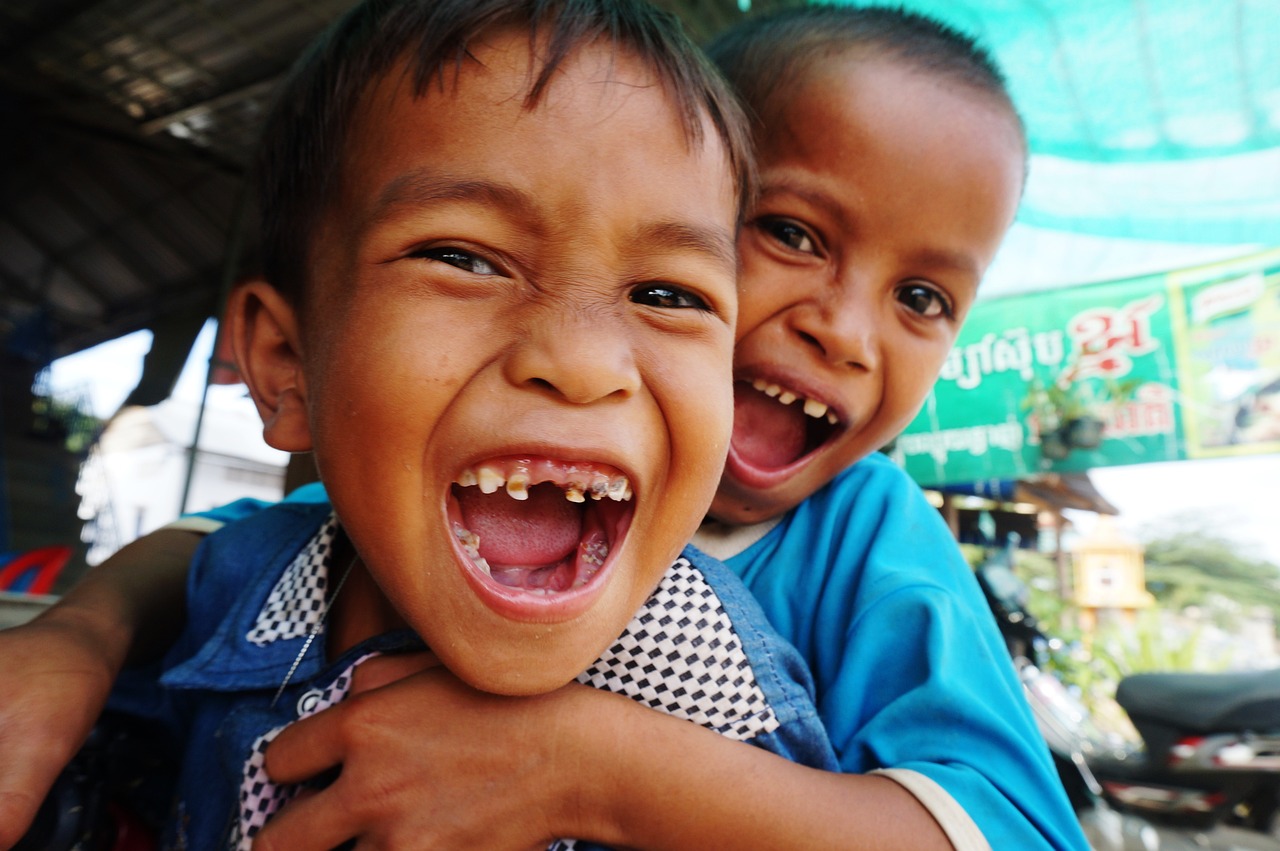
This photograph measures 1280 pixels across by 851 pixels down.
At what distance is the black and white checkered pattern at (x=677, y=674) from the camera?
3.15ft

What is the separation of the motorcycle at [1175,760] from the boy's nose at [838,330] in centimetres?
261

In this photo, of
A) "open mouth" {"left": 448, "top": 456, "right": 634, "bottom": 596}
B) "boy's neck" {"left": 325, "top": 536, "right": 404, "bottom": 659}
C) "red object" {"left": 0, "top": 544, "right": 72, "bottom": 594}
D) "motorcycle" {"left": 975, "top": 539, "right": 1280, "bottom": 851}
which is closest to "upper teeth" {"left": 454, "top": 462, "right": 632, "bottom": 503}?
"open mouth" {"left": 448, "top": 456, "right": 634, "bottom": 596}

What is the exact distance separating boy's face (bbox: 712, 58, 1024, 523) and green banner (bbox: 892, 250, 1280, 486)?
2.99 meters

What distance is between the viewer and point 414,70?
93 centimetres

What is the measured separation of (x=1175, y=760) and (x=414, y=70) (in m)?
4.16

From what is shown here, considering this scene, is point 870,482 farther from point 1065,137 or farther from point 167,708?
point 1065,137

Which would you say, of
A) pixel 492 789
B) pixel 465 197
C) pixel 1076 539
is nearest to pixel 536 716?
pixel 492 789

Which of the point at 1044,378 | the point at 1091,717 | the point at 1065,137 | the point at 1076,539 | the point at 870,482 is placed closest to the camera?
Result: the point at 870,482

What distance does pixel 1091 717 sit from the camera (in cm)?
429

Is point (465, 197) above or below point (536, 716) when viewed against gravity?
above

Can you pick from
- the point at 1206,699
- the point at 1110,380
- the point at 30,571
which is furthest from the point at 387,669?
the point at 30,571

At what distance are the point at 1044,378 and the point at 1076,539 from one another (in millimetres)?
1077

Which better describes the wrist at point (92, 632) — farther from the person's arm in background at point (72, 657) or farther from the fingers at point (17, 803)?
the fingers at point (17, 803)

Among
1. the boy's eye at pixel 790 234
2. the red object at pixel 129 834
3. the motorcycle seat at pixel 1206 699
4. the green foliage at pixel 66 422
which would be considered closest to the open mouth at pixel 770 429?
the boy's eye at pixel 790 234
